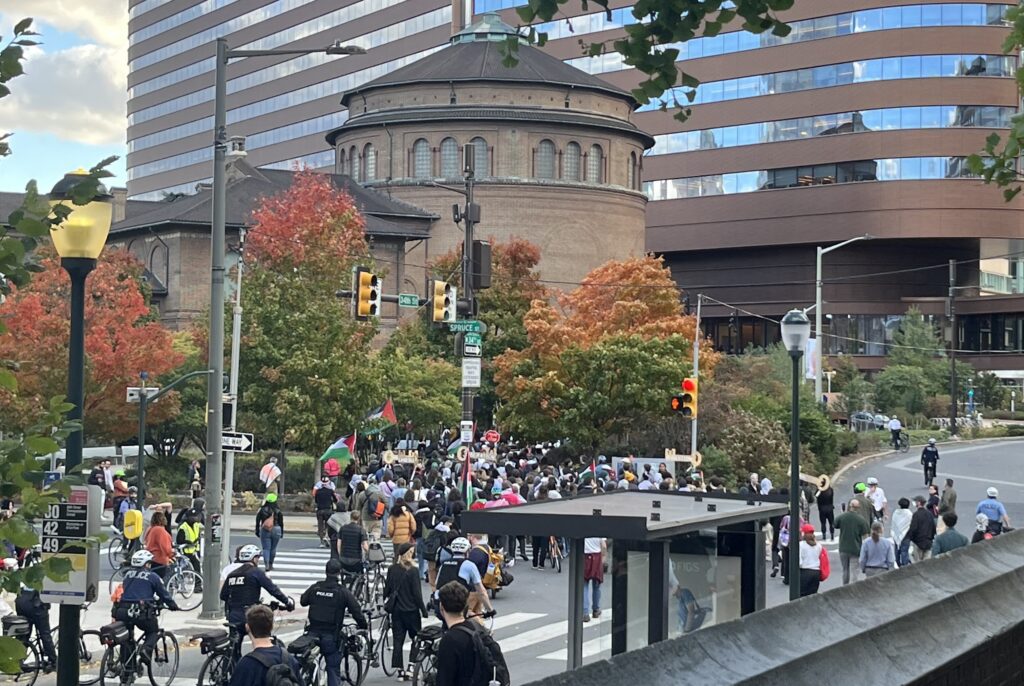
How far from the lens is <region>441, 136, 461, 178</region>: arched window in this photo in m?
80.2

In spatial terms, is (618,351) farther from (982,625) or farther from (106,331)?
(982,625)

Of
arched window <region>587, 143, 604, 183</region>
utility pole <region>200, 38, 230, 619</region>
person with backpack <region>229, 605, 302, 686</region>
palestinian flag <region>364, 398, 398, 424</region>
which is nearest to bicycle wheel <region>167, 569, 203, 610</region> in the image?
utility pole <region>200, 38, 230, 619</region>

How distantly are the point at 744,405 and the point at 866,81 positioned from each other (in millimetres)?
44242

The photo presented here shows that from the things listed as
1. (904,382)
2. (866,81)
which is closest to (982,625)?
(904,382)

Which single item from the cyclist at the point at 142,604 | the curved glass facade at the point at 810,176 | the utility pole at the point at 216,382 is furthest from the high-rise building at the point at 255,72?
the cyclist at the point at 142,604

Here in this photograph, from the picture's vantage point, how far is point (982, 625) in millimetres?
5750

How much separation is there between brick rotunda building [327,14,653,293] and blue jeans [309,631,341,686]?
64.3 meters

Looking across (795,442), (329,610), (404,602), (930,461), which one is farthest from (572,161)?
(329,610)

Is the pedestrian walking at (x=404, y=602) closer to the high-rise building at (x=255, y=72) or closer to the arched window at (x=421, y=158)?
the arched window at (x=421, y=158)

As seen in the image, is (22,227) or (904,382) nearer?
(22,227)

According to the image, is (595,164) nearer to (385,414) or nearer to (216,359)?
(385,414)

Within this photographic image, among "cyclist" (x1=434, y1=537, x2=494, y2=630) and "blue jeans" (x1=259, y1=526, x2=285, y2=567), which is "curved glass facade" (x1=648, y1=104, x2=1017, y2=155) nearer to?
"blue jeans" (x1=259, y1=526, x2=285, y2=567)

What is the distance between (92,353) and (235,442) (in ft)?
84.4

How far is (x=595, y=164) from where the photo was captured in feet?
270
